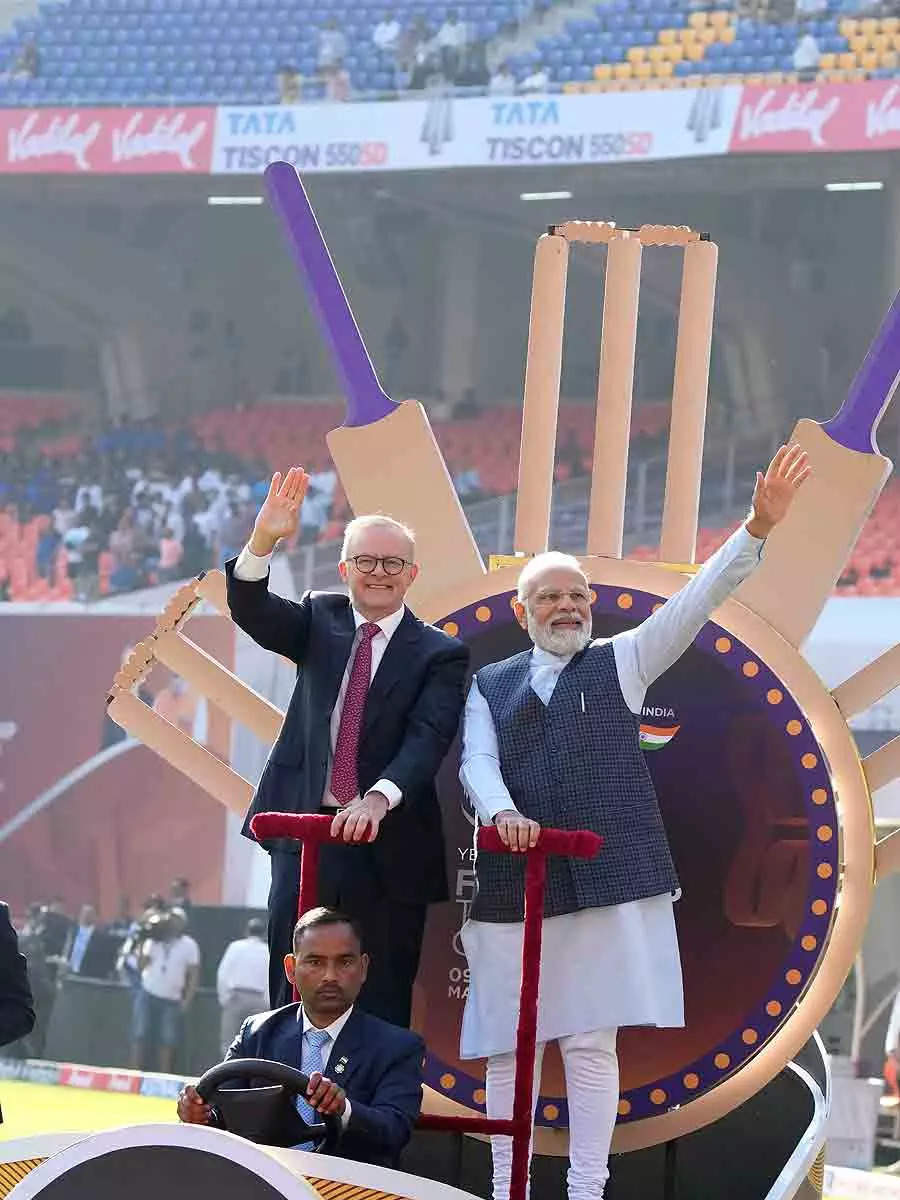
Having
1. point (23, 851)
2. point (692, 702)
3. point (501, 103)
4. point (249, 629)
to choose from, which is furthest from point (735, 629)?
point (501, 103)

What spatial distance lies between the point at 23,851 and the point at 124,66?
22.2 feet

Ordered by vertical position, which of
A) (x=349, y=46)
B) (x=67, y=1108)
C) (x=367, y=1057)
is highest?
(x=349, y=46)

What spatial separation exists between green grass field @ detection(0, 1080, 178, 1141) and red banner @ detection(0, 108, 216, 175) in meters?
8.22

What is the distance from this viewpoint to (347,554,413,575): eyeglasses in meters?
2.90

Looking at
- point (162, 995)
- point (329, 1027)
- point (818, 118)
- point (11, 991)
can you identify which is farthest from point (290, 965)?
point (818, 118)

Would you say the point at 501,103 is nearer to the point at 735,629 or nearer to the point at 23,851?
the point at 23,851

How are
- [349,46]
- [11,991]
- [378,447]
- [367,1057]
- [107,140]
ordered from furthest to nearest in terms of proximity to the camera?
[349,46]
[107,140]
[378,447]
[11,991]
[367,1057]

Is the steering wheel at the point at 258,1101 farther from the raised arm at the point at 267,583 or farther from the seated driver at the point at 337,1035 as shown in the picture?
the raised arm at the point at 267,583

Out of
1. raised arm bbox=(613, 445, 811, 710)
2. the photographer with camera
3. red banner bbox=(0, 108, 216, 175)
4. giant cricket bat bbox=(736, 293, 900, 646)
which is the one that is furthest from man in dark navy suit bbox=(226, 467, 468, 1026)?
red banner bbox=(0, 108, 216, 175)

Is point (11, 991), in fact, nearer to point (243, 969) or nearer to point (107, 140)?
point (243, 969)

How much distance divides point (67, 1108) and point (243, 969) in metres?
1.59

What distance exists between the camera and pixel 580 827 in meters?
2.93

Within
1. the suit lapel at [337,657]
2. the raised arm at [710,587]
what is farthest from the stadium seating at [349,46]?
the suit lapel at [337,657]

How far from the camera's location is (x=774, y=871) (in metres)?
3.39
